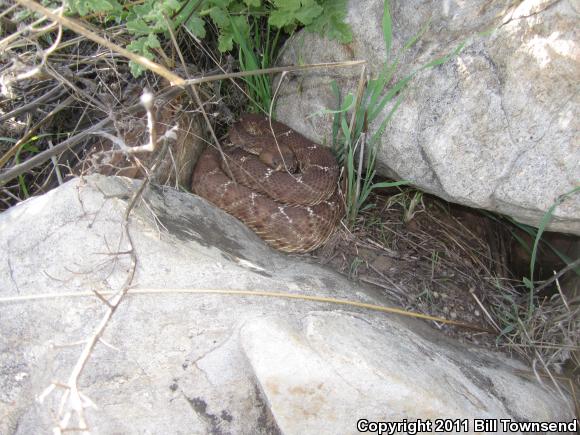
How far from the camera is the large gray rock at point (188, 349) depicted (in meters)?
1.90

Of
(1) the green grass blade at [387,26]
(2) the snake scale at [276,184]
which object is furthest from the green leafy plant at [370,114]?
(2) the snake scale at [276,184]

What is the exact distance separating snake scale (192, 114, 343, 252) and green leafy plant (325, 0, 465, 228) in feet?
0.68

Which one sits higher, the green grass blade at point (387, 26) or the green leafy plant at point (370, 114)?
the green grass blade at point (387, 26)

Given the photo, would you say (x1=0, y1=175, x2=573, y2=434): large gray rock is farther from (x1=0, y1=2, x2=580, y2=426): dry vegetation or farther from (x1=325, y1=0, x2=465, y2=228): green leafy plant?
(x1=325, y1=0, x2=465, y2=228): green leafy plant

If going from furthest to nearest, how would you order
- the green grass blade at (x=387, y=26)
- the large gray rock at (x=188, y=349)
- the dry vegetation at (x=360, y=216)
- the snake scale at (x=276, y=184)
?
the snake scale at (x=276, y=184) < the dry vegetation at (x=360, y=216) < the green grass blade at (x=387, y=26) < the large gray rock at (x=188, y=349)

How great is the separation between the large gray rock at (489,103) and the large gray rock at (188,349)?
0.92 m

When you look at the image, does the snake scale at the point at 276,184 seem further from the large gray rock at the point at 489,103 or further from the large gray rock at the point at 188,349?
the large gray rock at the point at 188,349

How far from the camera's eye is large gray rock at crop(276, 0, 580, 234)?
2426mm

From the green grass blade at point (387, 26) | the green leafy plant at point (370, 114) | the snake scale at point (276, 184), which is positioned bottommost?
the snake scale at point (276, 184)

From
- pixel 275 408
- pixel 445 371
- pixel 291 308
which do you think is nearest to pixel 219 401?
pixel 275 408

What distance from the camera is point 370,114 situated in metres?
2.90

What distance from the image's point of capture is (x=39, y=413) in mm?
1877

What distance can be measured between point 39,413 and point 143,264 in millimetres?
674

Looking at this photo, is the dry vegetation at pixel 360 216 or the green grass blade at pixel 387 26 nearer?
the green grass blade at pixel 387 26
